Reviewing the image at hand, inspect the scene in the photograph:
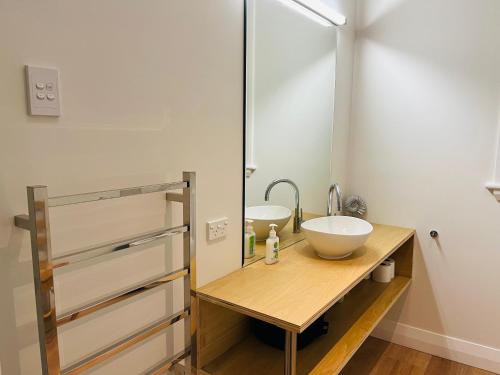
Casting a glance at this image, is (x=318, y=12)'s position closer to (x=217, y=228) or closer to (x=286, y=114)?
(x=286, y=114)

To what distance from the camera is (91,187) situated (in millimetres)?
1124

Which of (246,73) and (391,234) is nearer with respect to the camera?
(246,73)

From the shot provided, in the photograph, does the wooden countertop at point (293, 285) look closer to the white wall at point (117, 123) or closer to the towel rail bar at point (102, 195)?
the white wall at point (117, 123)

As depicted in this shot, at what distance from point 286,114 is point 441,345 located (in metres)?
1.69

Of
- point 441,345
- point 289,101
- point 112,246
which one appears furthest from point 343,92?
point 112,246

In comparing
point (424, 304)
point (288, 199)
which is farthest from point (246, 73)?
point (424, 304)

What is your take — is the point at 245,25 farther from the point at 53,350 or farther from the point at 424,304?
the point at 424,304

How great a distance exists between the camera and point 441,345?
7.89 ft

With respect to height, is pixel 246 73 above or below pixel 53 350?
above

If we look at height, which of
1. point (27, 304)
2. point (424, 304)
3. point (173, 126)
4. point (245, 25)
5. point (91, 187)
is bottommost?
point (424, 304)

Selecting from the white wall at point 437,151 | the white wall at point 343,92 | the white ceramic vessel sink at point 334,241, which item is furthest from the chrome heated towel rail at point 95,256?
the white wall at point 437,151

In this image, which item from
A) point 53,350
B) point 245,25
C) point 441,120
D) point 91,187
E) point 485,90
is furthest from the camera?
point 441,120

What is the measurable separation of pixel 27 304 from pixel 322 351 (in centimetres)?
116

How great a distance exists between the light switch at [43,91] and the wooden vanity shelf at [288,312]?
84cm
